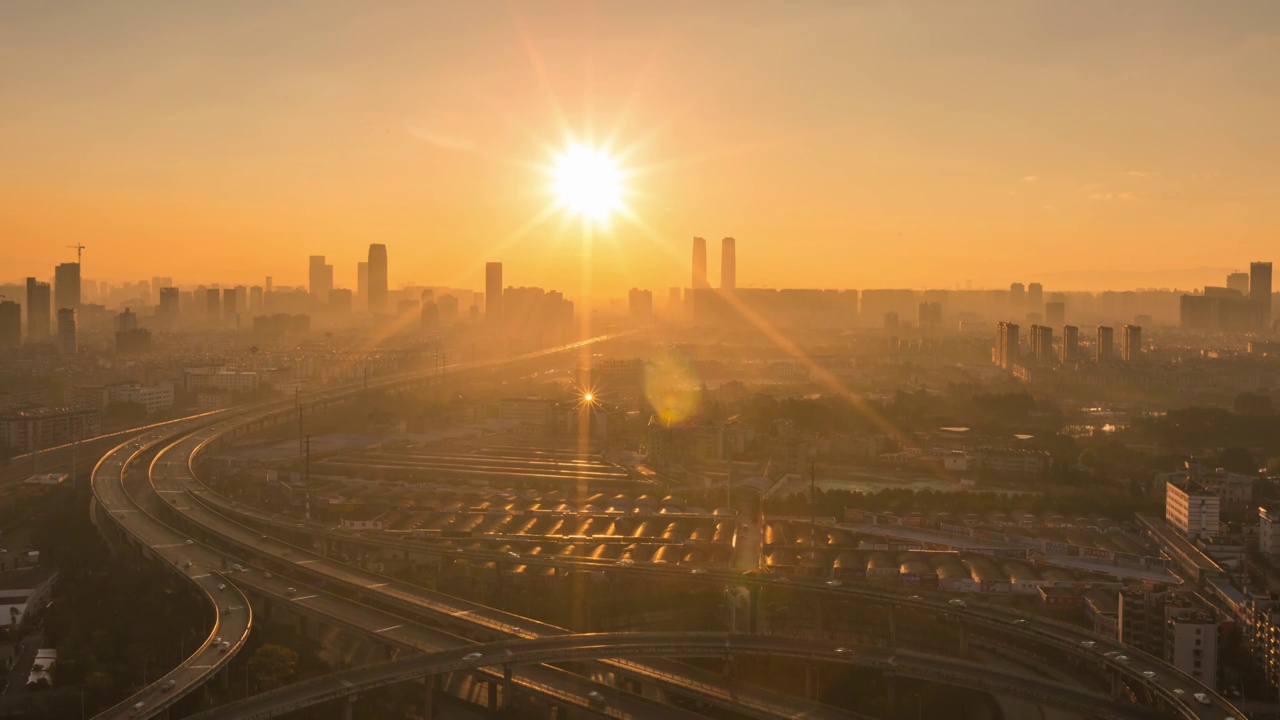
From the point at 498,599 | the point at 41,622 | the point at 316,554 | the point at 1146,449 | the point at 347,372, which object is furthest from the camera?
the point at 347,372

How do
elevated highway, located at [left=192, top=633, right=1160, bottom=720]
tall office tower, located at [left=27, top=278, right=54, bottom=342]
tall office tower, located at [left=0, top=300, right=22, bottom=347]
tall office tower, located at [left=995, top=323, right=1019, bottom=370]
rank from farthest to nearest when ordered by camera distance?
tall office tower, located at [left=27, top=278, right=54, bottom=342]
tall office tower, located at [left=0, top=300, right=22, bottom=347]
tall office tower, located at [left=995, top=323, right=1019, bottom=370]
elevated highway, located at [left=192, top=633, right=1160, bottom=720]

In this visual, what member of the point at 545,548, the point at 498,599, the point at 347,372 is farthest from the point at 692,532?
the point at 347,372

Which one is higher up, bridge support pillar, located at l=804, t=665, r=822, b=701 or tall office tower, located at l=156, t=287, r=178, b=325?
tall office tower, located at l=156, t=287, r=178, b=325

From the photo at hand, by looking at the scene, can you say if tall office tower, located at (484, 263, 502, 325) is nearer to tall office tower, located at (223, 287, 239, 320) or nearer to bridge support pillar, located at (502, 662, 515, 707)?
tall office tower, located at (223, 287, 239, 320)

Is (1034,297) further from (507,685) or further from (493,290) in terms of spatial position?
(507,685)

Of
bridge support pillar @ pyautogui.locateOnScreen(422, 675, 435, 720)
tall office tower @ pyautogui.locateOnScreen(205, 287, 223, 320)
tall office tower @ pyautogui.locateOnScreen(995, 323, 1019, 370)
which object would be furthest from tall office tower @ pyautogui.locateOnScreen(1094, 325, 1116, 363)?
tall office tower @ pyautogui.locateOnScreen(205, 287, 223, 320)

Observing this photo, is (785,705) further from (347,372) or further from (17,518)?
(347,372)

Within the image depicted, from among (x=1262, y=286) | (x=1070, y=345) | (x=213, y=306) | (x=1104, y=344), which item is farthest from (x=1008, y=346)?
(x=213, y=306)
